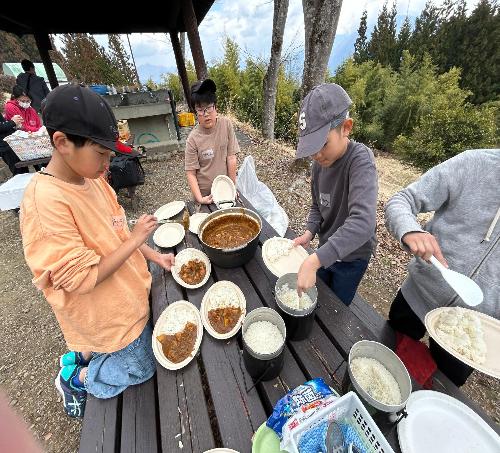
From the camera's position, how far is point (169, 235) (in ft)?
7.81

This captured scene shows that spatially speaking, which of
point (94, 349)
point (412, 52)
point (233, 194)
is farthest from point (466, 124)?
point (412, 52)

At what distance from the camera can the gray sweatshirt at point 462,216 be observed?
1312 millimetres

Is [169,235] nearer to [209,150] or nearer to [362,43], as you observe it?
[209,150]

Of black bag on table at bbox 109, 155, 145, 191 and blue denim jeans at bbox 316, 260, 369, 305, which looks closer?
blue denim jeans at bbox 316, 260, 369, 305

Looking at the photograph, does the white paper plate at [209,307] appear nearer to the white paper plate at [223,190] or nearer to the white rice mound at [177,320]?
the white rice mound at [177,320]

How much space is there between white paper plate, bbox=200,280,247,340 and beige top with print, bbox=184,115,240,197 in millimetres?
1775

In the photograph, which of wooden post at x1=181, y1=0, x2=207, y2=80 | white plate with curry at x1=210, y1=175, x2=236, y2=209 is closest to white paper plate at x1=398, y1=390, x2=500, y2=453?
white plate with curry at x1=210, y1=175, x2=236, y2=209

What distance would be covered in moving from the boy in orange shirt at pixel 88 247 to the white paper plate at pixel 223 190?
1.10 m

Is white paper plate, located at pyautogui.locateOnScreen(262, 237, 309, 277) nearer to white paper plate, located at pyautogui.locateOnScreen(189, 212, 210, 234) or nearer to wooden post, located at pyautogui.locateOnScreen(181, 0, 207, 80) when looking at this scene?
white paper plate, located at pyautogui.locateOnScreen(189, 212, 210, 234)

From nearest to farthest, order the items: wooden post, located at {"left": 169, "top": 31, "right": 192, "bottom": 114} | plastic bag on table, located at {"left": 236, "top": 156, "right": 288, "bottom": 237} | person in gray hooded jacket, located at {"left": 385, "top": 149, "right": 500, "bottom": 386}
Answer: person in gray hooded jacket, located at {"left": 385, "top": 149, "right": 500, "bottom": 386} < plastic bag on table, located at {"left": 236, "top": 156, "right": 288, "bottom": 237} < wooden post, located at {"left": 169, "top": 31, "right": 192, "bottom": 114}

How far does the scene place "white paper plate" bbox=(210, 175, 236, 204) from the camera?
269 centimetres

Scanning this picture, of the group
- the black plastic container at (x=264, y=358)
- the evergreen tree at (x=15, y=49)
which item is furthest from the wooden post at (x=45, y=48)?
the evergreen tree at (x=15, y=49)

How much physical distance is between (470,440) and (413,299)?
82 centimetres

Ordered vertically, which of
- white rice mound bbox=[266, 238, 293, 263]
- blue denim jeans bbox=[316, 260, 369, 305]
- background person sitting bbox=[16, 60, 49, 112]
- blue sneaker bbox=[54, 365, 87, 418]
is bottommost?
blue sneaker bbox=[54, 365, 87, 418]
